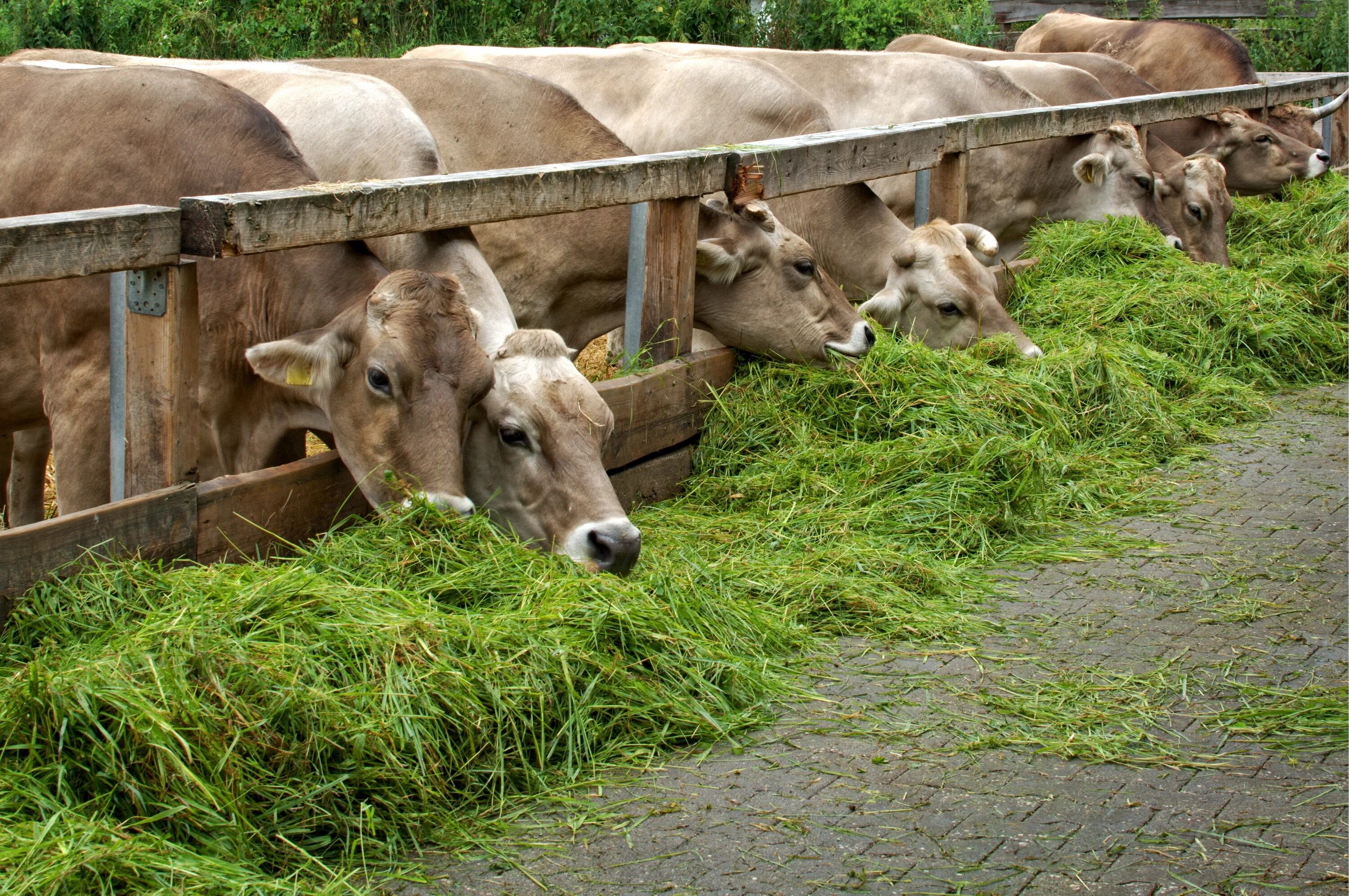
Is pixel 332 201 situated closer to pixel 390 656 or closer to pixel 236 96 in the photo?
pixel 236 96

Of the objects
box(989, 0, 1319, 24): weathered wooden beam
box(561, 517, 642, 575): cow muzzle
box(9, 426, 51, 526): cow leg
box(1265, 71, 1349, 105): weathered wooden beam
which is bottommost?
box(9, 426, 51, 526): cow leg

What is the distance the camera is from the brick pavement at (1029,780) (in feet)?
9.56

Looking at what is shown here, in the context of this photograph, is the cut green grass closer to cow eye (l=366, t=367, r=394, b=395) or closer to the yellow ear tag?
cow eye (l=366, t=367, r=394, b=395)

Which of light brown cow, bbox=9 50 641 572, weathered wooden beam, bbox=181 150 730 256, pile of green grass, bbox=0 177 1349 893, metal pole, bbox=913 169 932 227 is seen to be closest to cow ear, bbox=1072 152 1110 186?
metal pole, bbox=913 169 932 227

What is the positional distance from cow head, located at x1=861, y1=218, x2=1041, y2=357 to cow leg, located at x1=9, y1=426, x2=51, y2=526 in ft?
12.4

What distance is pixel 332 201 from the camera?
4.14m

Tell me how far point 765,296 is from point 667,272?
81 centimetres

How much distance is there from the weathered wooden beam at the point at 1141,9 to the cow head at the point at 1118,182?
1034 cm

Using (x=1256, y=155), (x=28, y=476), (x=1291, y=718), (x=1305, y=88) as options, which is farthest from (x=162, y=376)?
(x=1305, y=88)

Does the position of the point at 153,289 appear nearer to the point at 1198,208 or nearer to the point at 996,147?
the point at 996,147

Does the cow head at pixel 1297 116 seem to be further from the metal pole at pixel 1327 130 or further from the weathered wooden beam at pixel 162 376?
the weathered wooden beam at pixel 162 376

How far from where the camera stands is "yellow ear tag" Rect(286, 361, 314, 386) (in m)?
4.30

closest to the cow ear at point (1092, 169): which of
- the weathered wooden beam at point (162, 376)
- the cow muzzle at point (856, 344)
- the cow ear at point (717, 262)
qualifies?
the cow muzzle at point (856, 344)

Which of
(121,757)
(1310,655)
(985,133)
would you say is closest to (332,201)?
(121,757)
